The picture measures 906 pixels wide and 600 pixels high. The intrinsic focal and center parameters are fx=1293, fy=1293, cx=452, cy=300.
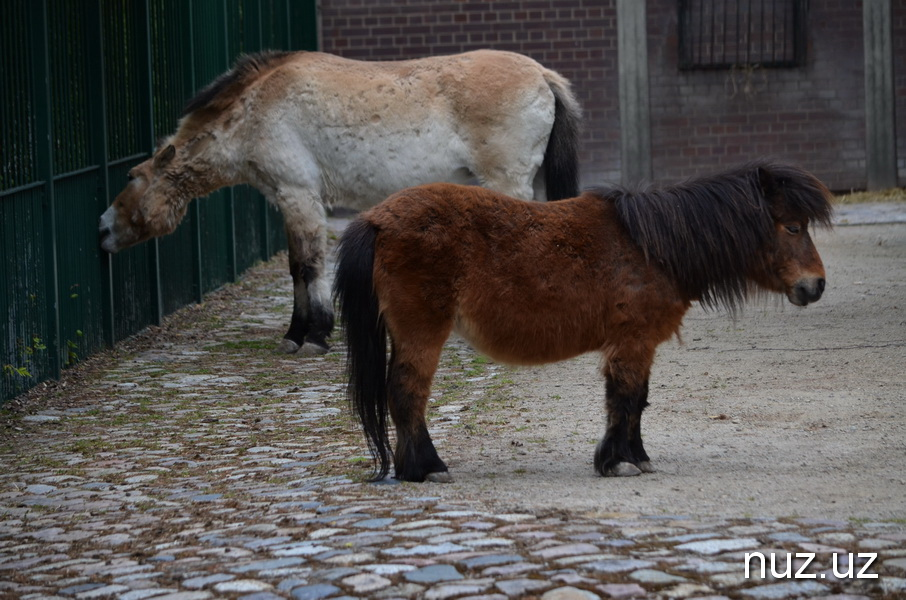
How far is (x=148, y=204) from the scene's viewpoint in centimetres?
949

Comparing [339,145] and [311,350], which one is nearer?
[311,350]

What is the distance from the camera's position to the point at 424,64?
984 cm

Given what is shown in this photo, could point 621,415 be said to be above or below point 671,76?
below

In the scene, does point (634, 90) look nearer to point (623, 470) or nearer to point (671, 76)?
point (671, 76)

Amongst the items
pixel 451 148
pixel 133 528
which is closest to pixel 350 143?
pixel 451 148

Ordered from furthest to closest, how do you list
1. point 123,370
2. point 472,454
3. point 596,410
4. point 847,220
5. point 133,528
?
point 847,220 < point 123,370 < point 596,410 < point 472,454 < point 133,528

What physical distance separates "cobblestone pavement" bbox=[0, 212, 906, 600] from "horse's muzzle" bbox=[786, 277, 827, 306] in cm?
139

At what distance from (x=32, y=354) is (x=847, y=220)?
398 inches

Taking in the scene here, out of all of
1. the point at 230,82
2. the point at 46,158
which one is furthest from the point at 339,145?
the point at 46,158

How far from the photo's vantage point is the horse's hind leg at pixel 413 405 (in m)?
5.41

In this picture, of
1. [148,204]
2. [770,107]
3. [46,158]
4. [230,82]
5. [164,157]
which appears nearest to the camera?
[46,158]

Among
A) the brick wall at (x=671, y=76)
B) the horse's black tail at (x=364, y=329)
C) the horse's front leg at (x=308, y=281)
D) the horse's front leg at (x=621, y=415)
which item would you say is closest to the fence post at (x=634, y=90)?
the brick wall at (x=671, y=76)

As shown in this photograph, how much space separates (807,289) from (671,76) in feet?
39.4

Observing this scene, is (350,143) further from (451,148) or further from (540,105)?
(540,105)
